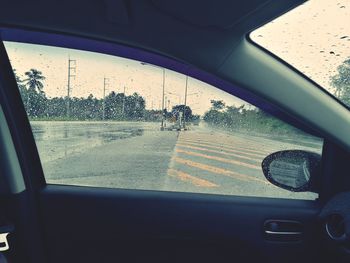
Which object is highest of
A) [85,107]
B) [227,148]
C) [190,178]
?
[85,107]

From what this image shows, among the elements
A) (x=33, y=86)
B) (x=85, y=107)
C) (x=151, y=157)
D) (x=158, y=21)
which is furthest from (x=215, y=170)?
(x=33, y=86)

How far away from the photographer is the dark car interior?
5.33ft

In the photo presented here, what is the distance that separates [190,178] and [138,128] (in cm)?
54

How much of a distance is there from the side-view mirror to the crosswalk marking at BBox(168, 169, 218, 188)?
546 mm

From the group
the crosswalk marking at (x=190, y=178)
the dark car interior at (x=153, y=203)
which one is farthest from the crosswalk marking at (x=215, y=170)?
the dark car interior at (x=153, y=203)

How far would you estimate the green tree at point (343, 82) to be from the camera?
161 cm

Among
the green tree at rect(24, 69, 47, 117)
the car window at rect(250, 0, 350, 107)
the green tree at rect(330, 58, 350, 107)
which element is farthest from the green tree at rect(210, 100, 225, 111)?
the green tree at rect(24, 69, 47, 117)

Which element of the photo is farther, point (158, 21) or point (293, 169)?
point (293, 169)

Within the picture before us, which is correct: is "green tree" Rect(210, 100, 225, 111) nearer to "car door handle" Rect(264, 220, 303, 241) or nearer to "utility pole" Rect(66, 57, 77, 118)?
"car door handle" Rect(264, 220, 303, 241)

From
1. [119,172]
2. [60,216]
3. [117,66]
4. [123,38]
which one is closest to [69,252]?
[60,216]

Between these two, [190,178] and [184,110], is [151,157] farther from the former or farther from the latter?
[184,110]

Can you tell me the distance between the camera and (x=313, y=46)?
162 cm

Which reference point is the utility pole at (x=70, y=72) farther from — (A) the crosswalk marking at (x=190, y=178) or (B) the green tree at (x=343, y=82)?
(B) the green tree at (x=343, y=82)

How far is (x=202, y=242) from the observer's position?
214 centimetres
